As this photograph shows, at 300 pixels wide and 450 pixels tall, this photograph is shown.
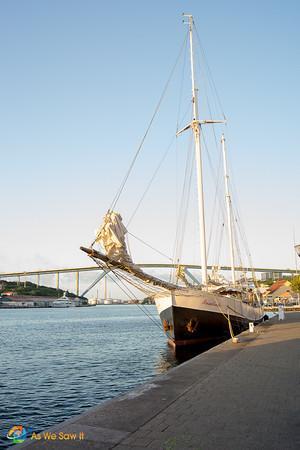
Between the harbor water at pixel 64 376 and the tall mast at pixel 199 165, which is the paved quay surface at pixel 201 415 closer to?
the harbor water at pixel 64 376

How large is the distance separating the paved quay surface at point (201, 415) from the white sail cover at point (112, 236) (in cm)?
844

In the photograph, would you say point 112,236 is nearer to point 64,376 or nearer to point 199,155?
point 64,376

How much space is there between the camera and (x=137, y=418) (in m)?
7.40

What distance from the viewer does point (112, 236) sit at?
19688mm

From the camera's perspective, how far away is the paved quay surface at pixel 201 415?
237 inches

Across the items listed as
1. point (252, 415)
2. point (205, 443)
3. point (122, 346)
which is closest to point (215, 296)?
point (122, 346)

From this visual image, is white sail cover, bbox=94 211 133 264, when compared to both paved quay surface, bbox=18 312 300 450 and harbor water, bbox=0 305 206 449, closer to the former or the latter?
harbor water, bbox=0 305 206 449

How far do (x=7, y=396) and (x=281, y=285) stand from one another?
388ft

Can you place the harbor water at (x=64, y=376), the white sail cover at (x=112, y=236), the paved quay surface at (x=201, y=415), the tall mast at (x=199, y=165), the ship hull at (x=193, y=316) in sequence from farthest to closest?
the tall mast at (x=199, y=165) → the ship hull at (x=193, y=316) → the white sail cover at (x=112, y=236) → the harbor water at (x=64, y=376) → the paved quay surface at (x=201, y=415)

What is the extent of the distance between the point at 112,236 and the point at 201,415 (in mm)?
12875

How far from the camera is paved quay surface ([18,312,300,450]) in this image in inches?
237

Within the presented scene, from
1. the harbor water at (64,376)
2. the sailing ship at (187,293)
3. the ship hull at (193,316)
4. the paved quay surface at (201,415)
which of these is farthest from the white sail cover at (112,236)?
the paved quay surface at (201,415)

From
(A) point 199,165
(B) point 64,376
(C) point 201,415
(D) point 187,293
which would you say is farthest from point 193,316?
(C) point 201,415

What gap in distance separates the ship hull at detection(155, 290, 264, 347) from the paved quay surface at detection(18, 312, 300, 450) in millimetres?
11092
